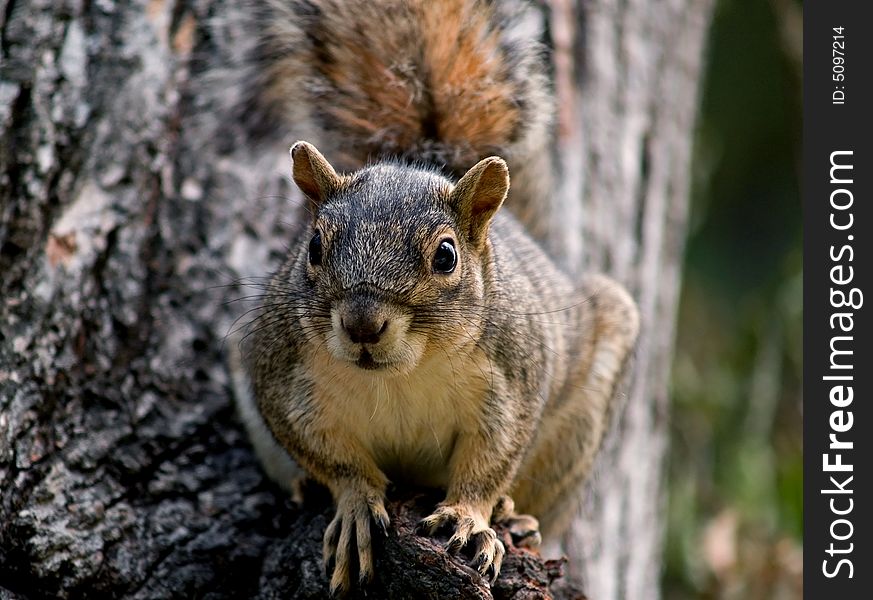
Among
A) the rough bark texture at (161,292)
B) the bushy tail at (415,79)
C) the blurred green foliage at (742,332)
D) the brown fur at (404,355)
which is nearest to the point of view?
the brown fur at (404,355)

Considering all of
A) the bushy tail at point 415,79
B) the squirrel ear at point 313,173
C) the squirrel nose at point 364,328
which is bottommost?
the squirrel nose at point 364,328

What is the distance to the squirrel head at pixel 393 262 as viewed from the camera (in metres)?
2.04

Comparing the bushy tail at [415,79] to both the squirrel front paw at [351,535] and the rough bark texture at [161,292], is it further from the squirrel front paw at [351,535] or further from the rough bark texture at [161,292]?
the squirrel front paw at [351,535]

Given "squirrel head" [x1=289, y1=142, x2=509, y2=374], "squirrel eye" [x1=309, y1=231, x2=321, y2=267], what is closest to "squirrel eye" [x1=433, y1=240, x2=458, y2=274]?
"squirrel head" [x1=289, y1=142, x2=509, y2=374]

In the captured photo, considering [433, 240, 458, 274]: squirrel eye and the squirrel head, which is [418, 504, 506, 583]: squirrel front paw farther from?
[433, 240, 458, 274]: squirrel eye

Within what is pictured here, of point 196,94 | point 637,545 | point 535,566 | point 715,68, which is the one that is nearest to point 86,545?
point 535,566

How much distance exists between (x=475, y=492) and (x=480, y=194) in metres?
0.67

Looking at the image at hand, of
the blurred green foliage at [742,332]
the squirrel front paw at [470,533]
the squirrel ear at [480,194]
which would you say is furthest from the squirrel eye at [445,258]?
the blurred green foliage at [742,332]

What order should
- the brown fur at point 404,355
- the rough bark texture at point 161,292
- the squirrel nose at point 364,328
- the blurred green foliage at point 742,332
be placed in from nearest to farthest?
the squirrel nose at point 364,328 < the brown fur at point 404,355 < the rough bark texture at point 161,292 < the blurred green foliage at point 742,332

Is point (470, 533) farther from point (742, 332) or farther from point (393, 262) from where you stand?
point (742, 332)

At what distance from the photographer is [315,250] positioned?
2211mm

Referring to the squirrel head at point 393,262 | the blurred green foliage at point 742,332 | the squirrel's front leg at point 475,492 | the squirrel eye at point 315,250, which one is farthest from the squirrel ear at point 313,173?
the blurred green foliage at point 742,332

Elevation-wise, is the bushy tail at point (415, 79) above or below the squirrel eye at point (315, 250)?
above

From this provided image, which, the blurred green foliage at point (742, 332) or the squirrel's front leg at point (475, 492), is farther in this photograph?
the blurred green foliage at point (742, 332)
